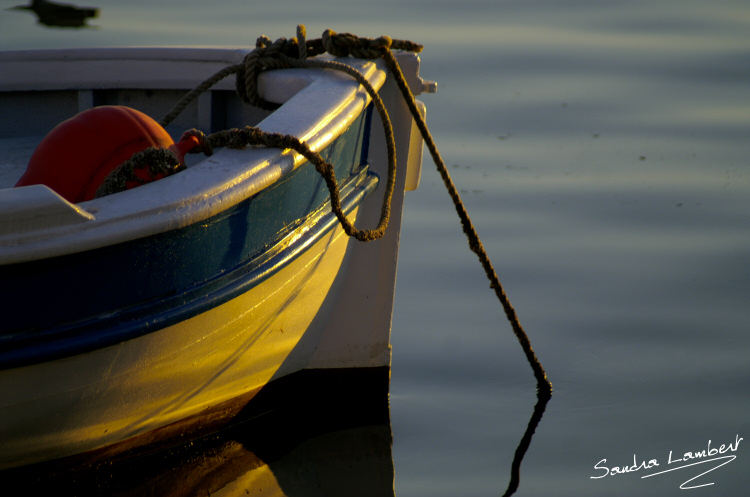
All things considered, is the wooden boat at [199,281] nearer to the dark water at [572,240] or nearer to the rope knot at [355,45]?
the rope knot at [355,45]

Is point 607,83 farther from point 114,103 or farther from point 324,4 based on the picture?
point 114,103

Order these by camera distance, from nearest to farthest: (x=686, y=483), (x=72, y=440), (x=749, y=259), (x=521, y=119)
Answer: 1. (x=72, y=440)
2. (x=686, y=483)
3. (x=749, y=259)
4. (x=521, y=119)

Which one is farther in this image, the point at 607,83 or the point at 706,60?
the point at 706,60

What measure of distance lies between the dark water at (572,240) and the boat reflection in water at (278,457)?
10cm

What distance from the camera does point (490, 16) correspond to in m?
7.88

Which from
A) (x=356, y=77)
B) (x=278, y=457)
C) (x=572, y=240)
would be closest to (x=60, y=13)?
(x=572, y=240)

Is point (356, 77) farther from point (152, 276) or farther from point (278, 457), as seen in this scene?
point (278, 457)

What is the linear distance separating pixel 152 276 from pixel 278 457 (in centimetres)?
90

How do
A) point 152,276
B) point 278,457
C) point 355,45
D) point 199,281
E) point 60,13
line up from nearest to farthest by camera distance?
point 152,276
point 199,281
point 278,457
point 355,45
point 60,13

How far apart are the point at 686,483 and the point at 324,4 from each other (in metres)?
5.54

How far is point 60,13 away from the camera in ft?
28.8

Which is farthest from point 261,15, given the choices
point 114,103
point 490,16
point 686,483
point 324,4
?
point 686,483
